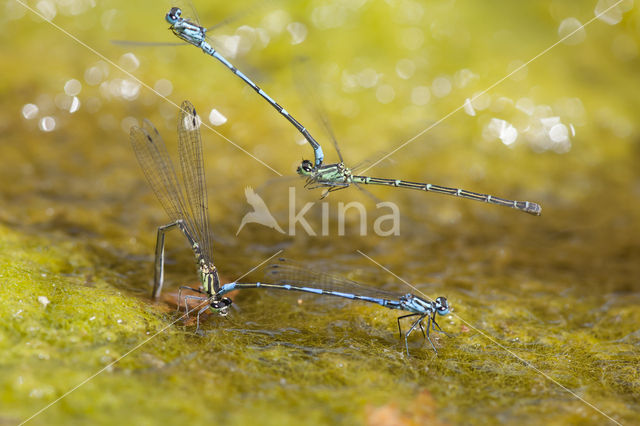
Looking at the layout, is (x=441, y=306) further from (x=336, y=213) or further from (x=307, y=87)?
(x=307, y=87)

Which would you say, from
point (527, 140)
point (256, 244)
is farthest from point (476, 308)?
point (527, 140)

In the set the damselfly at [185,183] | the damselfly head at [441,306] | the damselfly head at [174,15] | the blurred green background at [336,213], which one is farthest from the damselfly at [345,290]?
the damselfly head at [174,15]

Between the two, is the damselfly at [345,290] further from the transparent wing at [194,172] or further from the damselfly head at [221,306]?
the transparent wing at [194,172]

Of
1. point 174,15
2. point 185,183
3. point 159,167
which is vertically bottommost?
point 185,183

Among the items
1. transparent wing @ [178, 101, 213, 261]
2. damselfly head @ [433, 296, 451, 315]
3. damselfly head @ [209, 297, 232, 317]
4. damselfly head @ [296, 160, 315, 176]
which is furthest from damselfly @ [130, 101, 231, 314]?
damselfly head @ [433, 296, 451, 315]

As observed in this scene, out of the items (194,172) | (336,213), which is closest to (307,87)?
(336,213)

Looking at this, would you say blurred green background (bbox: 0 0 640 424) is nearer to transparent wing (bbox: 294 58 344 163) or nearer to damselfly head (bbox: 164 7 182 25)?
transparent wing (bbox: 294 58 344 163)
